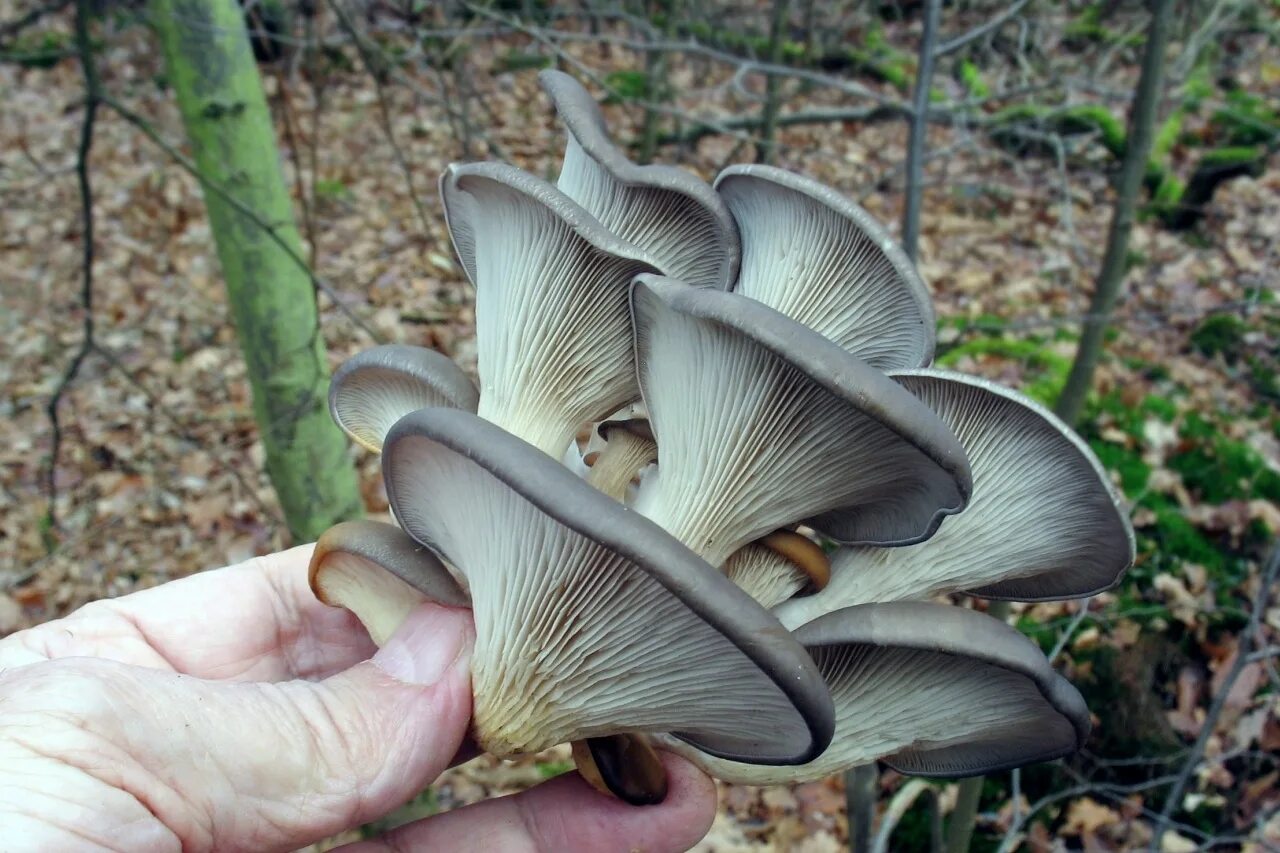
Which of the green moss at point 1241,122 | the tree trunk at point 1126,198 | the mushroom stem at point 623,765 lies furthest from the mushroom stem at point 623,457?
the green moss at point 1241,122

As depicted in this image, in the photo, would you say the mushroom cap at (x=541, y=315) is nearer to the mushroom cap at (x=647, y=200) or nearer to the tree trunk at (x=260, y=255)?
the mushroom cap at (x=647, y=200)

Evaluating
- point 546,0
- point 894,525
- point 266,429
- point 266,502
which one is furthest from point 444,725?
point 546,0

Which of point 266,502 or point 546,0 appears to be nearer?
point 266,502

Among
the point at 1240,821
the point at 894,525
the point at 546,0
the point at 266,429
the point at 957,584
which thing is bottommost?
the point at 1240,821

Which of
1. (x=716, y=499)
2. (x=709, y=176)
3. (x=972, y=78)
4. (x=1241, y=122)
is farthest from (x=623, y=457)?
(x=1241, y=122)

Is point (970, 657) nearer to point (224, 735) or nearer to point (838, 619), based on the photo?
point (838, 619)

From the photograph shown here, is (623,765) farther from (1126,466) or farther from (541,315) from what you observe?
(1126,466)

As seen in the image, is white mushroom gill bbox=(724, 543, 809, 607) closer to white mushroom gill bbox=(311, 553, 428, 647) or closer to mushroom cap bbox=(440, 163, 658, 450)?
mushroom cap bbox=(440, 163, 658, 450)
